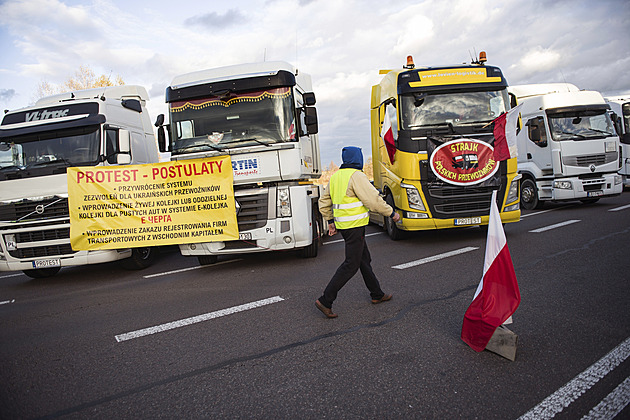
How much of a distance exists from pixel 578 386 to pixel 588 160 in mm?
11118

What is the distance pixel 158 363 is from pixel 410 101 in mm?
6683

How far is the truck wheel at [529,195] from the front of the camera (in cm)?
1338

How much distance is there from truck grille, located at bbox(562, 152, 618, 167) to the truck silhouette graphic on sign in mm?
5321

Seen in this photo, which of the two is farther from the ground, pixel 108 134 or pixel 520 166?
pixel 108 134

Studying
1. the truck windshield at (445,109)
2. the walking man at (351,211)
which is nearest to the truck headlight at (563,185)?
the truck windshield at (445,109)

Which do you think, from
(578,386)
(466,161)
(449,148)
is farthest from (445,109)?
(578,386)

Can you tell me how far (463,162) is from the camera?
840 centimetres

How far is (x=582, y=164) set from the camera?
12242mm

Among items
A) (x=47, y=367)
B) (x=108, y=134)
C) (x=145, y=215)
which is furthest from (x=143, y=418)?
(x=108, y=134)

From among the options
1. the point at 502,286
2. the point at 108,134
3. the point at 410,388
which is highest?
the point at 108,134

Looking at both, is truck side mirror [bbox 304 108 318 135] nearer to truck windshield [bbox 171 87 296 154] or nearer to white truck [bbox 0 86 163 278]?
truck windshield [bbox 171 87 296 154]

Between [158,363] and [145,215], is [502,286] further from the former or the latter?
[145,215]

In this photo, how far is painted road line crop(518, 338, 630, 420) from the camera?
2.74m

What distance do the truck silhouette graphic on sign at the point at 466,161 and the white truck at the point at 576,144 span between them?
4824 mm
